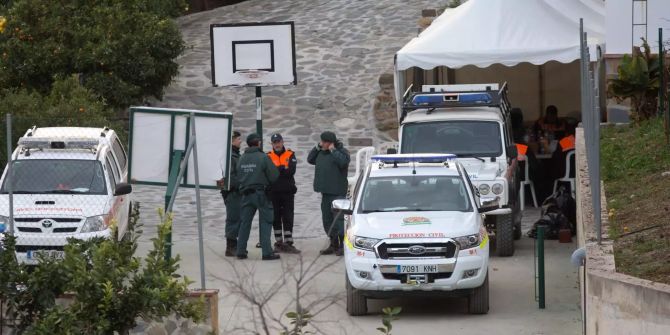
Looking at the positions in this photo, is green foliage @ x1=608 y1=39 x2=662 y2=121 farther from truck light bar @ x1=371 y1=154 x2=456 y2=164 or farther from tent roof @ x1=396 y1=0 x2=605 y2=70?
truck light bar @ x1=371 y1=154 x2=456 y2=164

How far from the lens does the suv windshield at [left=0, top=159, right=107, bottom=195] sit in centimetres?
1602

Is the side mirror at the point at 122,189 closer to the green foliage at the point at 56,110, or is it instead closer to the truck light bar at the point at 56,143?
the truck light bar at the point at 56,143

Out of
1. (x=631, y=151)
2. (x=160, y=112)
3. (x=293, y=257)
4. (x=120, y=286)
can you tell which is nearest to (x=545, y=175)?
(x=631, y=151)

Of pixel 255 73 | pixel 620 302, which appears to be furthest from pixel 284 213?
pixel 620 302

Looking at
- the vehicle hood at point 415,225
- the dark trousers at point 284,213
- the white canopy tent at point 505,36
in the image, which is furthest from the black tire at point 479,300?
the white canopy tent at point 505,36

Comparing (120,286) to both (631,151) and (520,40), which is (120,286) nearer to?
(631,151)

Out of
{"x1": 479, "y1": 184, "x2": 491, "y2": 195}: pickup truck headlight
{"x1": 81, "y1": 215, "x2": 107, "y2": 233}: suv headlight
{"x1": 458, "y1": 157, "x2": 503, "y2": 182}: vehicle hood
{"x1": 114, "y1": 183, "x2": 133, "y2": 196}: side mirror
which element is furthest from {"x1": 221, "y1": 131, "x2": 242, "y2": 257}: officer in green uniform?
{"x1": 479, "y1": 184, "x2": 491, "y2": 195}: pickup truck headlight

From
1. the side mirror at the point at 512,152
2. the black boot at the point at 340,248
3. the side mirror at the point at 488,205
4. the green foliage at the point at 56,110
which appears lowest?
the black boot at the point at 340,248

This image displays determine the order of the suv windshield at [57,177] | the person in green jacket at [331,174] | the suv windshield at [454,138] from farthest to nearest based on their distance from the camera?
the suv windshield at [454,138], the person in green jacket at [331,174], the suv windshield at [57,177]

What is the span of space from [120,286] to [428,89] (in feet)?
35.7

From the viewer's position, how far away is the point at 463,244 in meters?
13.2

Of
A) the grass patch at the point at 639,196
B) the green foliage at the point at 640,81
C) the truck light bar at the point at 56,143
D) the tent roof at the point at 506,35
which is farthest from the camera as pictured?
the tent roof at the point at 506,35

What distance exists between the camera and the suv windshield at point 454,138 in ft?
57.9

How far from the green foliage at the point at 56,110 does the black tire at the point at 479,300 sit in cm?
767
